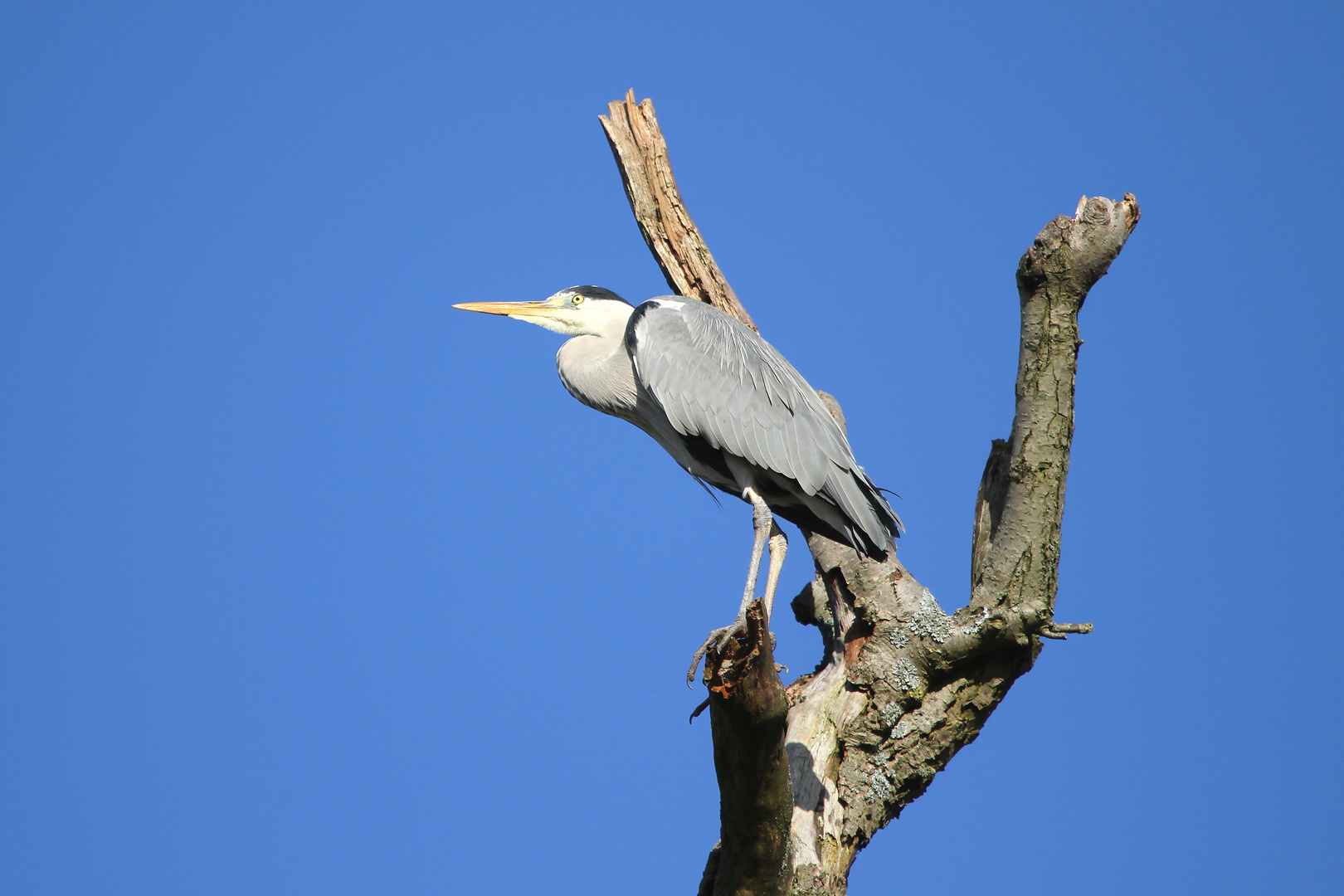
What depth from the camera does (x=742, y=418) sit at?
4.64 m

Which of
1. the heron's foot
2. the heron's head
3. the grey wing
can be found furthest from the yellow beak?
the heron's foot

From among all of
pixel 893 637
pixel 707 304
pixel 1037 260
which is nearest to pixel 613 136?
pixel 707 304

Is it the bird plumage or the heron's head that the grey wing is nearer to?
the bird plumage

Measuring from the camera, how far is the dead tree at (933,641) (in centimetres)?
356

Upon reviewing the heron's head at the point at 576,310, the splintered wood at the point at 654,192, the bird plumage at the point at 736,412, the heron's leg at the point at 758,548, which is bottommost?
the heron's leg at the point at 758,548

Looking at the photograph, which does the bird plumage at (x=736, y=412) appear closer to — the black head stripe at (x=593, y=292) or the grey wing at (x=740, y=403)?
the grey wing at (x=740, y=403)

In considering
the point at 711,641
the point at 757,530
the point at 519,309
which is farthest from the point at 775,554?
the point at 519,309

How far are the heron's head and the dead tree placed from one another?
1.75 metres

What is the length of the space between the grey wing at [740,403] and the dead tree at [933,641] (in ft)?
1.35

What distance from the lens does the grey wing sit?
4.54m

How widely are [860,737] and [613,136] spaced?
3.24 m

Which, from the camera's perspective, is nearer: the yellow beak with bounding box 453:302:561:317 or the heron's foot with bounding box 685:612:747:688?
the heron's foot with bounding box 685:612:747:688

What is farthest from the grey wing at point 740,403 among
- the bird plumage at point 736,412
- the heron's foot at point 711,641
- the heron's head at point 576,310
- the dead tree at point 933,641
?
the heron's foot at point 711,641

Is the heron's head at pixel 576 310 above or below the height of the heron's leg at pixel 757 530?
above
